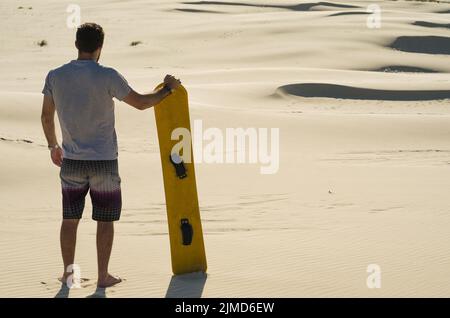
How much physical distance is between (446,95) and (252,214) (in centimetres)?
1303

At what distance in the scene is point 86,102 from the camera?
6.16 meters

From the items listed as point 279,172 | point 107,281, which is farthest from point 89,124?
point 279,172

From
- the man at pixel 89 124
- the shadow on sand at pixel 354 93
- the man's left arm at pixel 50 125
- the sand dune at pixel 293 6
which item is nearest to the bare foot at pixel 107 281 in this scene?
the man at pixel 89 124

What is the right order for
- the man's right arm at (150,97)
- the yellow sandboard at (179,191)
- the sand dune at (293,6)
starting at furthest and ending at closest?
the sand dune at (293,6) < the yellow sandboard at (179,191) < the man's right arm at (150,97)

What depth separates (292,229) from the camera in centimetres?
884

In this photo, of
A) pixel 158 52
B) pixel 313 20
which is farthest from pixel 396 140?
pixel 313 20

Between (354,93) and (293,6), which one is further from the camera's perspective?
(293,6)

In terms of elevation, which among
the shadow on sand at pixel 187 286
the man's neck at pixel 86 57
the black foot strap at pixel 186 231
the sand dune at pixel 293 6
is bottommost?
the shadow on sand at pixel 187 286

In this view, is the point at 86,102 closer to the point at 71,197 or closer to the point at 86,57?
the point at 86,57

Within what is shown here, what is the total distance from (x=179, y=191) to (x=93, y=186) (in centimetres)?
78

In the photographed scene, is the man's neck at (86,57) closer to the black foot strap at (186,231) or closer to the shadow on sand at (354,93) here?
the black foot strap at (186,231)

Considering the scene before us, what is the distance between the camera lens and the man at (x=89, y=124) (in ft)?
20.2

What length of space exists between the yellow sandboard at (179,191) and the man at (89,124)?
36 centimetres

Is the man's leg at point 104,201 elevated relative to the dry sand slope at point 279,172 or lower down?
elevated
